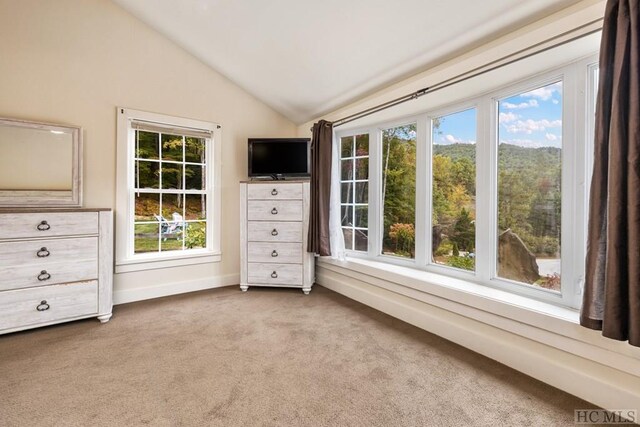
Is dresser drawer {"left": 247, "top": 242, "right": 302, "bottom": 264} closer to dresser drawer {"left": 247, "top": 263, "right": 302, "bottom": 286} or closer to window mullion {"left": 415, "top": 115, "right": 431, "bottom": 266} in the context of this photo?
dresser drawer {"left": 247, "top": 263, "right": 302, "bottom": 286}

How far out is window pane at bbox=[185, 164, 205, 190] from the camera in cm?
340

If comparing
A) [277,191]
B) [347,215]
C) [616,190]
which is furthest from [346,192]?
[616,190]

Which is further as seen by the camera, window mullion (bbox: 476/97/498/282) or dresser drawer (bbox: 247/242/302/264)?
dresser drawer (bbox: 247/242/302/264)

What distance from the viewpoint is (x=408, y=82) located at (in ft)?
8.01

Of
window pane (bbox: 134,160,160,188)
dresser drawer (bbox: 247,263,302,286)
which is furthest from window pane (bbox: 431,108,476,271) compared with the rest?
window pane (bbox: 134,160,160,188)

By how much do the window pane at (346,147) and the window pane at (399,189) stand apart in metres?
0.44

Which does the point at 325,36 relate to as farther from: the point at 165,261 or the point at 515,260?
the point at 165,261

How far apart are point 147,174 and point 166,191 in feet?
0.83

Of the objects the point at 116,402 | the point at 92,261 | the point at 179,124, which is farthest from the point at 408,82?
the point at 92,261

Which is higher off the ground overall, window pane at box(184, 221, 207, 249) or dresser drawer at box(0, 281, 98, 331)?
window pane at box(184, 221, 207, 249)

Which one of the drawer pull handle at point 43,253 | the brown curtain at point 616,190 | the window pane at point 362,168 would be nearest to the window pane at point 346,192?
the window pane at point 362,168

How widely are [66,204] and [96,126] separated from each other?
785mm

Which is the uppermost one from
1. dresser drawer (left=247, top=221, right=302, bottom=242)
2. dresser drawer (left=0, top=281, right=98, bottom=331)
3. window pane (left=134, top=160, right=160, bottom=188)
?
window pane (left=134, top=160, right=160, bottom=188)

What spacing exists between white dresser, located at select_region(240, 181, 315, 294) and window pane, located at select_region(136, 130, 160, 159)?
98 cm
